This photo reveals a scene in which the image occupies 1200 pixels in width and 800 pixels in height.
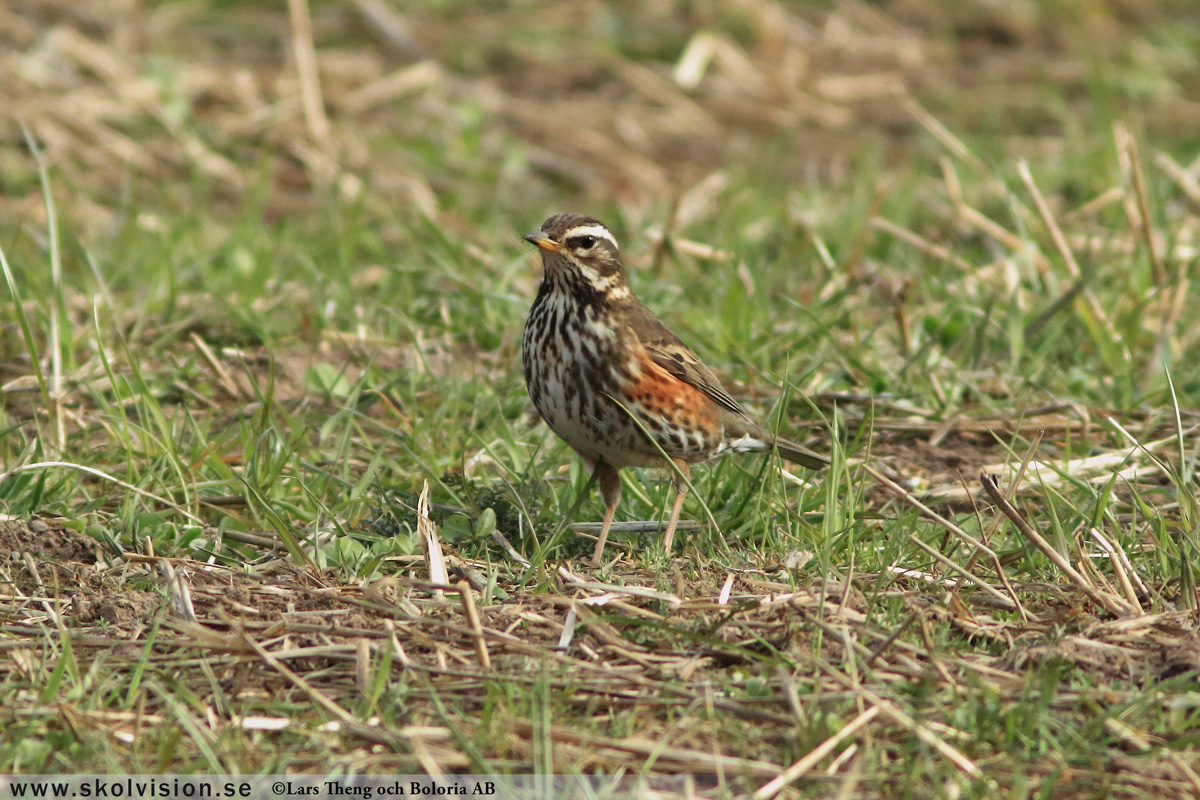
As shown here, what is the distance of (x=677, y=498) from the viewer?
5812mm

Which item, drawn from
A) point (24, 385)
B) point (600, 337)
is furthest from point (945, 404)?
point (24, 385)

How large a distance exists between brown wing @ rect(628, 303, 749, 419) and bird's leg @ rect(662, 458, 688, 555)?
1.20ft

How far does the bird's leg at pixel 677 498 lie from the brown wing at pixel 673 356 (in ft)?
1.20

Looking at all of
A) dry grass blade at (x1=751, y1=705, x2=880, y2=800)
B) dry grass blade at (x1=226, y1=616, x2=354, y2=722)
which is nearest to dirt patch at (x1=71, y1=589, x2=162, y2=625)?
dry grass blade at (x1=226, y1=616, x2=354, y2=722)

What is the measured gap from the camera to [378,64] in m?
13.4

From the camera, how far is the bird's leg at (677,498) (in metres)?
5.52

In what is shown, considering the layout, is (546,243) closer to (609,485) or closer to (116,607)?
(609,485)

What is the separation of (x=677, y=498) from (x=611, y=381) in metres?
0.56

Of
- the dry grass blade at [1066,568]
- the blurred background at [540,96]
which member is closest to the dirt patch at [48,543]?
the dry grass blade at [1066,568]

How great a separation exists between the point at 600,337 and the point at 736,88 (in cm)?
857

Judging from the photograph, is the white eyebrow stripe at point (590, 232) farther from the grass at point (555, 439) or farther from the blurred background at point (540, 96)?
the blurred background at point (540, 96)

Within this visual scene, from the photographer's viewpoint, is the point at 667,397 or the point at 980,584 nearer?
the point at 980,584

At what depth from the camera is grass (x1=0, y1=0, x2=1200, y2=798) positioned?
13.4 ft

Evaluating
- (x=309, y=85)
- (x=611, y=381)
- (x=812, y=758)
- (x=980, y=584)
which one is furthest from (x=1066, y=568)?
(x=309, y=85)
